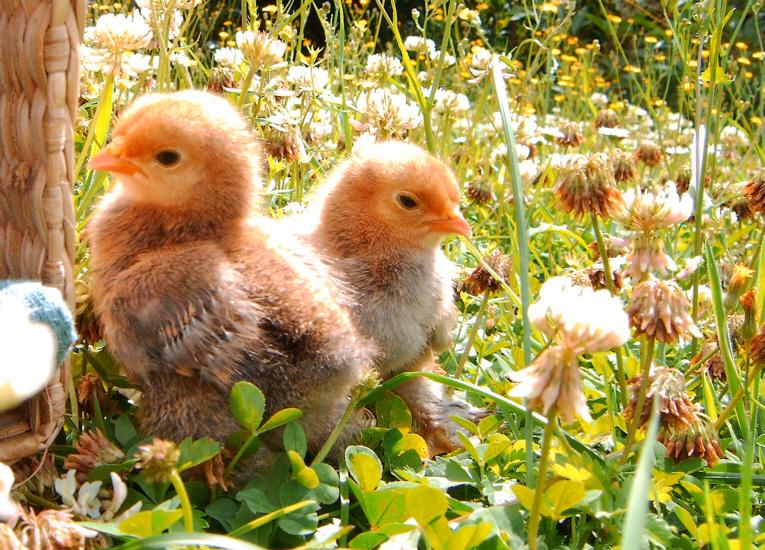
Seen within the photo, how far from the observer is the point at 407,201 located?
182 cm

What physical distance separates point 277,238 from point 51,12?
21.3 inches

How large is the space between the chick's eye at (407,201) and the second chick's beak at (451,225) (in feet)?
0.18

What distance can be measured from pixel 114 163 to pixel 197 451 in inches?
20.6

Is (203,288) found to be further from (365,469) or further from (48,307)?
(365,469)

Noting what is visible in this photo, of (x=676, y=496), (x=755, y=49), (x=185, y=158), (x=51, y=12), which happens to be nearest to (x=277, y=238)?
(x=185, y=158)

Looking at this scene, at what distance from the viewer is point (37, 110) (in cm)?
134

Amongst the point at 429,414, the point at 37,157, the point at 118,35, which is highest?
the point at 118,35

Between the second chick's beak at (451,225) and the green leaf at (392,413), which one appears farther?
the second chick's beak at (451,225)

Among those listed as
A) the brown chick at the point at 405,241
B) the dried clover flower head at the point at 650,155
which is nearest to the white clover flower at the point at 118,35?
the brown chick at the point at 405,241

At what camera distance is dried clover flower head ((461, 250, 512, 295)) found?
2.01 m

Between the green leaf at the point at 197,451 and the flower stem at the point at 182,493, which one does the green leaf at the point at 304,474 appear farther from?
the flower stem at the point at 182,493

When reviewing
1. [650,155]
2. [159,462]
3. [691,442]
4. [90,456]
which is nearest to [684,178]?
Result: [650,155]

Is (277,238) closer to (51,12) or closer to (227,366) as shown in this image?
(227,366)

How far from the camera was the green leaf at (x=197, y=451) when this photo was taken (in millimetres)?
1346
